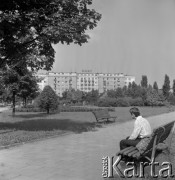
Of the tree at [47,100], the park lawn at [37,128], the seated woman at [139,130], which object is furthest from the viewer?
the tree at [47,100]

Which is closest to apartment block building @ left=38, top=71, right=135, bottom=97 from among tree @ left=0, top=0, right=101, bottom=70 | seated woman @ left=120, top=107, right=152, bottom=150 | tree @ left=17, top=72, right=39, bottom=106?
tree @ left=17, top=72, right=39, bottom=106

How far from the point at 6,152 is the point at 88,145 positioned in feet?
8.45

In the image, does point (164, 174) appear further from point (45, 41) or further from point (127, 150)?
point (45, 41)

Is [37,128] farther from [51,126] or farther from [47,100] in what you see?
[47,100]

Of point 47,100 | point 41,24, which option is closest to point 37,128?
point 41,24

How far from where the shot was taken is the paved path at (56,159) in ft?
19.1

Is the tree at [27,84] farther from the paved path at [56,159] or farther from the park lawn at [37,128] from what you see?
the paved path at [56,159]

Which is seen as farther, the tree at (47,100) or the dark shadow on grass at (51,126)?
the tree at (47,100)

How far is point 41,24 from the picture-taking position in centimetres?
1104

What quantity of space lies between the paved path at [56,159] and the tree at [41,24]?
3.89 meters

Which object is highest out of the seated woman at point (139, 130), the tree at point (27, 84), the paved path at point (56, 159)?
the tree at point (27, 84)

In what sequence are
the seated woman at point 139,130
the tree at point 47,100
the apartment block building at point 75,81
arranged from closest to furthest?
the seated woman at point 139,130 → the tree at point 47,100 → the apartment block building at point 75,81

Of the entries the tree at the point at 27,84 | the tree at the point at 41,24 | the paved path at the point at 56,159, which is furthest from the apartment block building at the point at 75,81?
the paved path at the point at 56,159

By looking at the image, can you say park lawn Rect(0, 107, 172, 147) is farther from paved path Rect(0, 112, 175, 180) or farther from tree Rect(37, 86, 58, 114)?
tree Rect(37, 86, 58, 114)
